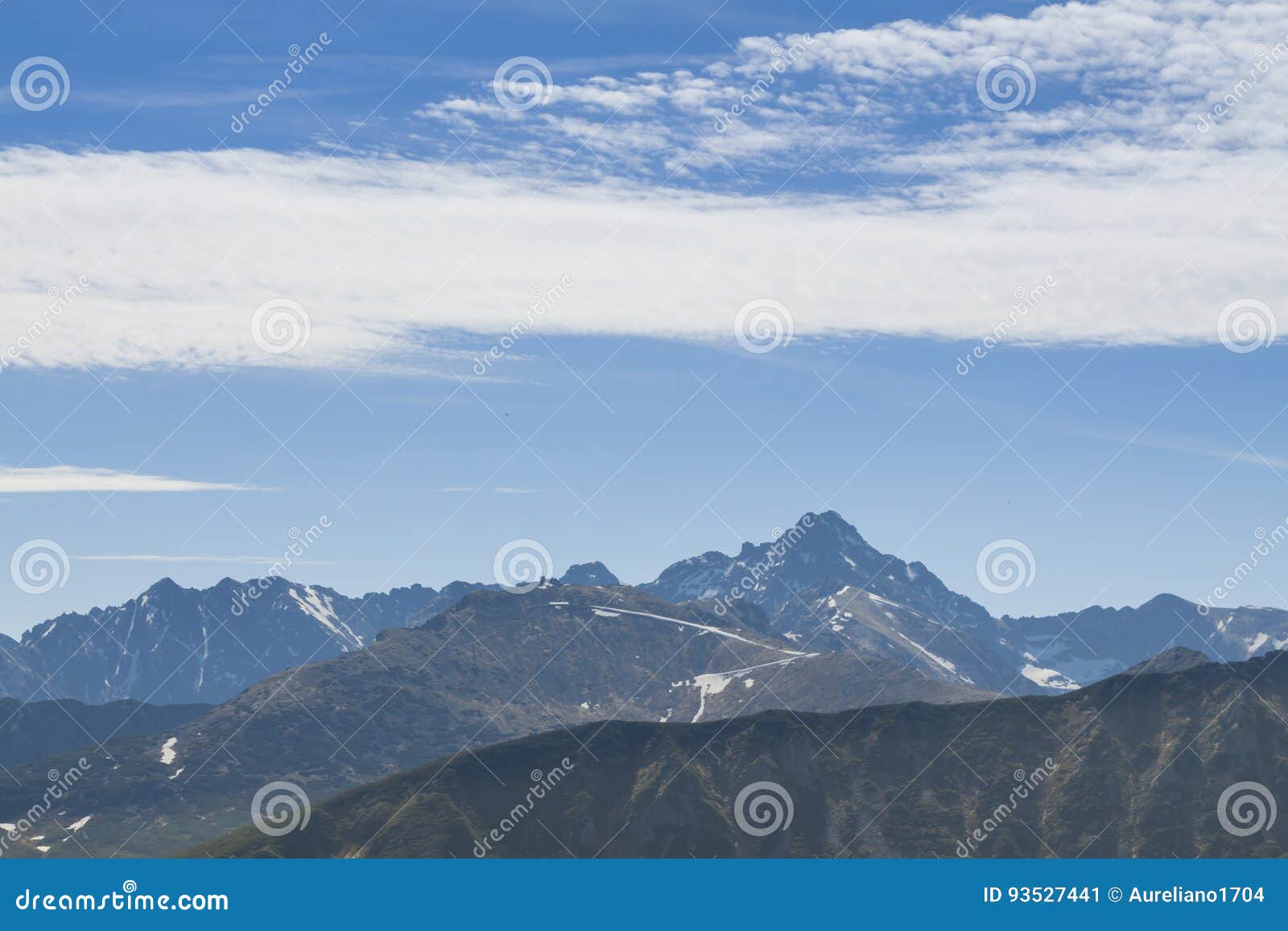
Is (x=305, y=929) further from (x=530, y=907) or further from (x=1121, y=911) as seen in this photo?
(x=1121, y=911)

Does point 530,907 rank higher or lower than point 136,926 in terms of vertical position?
higher

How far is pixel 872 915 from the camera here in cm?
18675

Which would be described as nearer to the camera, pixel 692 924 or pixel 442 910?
pixel 692 924

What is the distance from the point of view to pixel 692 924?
176000 millimetres

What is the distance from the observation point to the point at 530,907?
643 feet

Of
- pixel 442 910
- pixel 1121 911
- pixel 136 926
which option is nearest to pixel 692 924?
pixel 442 910

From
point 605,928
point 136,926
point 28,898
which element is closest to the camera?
point 136,926

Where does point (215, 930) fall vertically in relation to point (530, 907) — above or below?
below

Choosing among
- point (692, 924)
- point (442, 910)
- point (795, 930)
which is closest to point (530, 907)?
point (442, 910)

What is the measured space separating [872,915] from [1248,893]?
57.7 metres

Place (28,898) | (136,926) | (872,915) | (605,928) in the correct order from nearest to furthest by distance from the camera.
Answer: (136,926) < (605,928) < (872,915) < (28,898)

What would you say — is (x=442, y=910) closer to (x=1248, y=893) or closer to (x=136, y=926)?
(x=136, y=926)

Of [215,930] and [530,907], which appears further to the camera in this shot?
[530,907]

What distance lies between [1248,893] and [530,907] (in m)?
110
